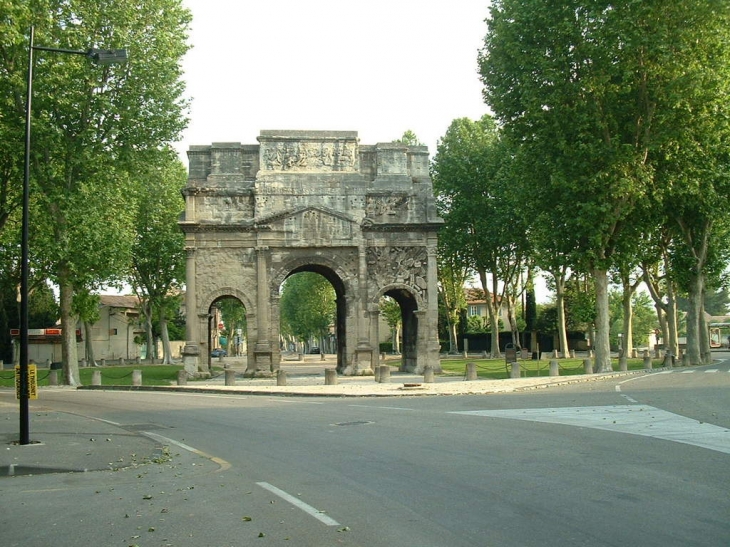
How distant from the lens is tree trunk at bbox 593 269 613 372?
36.6 m

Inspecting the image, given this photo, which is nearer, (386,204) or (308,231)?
(308,231)

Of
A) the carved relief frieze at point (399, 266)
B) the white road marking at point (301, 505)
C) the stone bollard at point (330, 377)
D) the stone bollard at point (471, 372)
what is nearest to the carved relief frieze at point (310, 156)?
the carved relief frieze at point (399, 266)

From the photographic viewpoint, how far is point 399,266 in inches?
1613

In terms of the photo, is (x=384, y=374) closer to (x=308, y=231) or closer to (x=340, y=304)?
(x=340, y=304)

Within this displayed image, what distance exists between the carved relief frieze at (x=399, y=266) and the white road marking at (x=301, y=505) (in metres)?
31.0

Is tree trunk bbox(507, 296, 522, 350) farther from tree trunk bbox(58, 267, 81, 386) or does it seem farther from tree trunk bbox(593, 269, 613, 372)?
tree trunk bbox(58, 267, 81, 386)

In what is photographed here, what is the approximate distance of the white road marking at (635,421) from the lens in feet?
42.4

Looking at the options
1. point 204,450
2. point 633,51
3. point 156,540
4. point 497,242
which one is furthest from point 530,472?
point 497,242

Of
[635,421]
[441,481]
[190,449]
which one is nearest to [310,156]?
[635,421]

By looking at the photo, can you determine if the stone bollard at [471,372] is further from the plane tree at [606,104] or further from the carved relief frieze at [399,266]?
the carved relief frieze at [399,266]

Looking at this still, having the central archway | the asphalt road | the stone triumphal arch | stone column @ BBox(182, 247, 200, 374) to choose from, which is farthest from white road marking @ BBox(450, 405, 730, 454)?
stone column @ BBox(182, 247, 200, 374)

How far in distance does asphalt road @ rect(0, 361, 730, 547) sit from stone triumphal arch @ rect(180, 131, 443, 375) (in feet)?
69.2

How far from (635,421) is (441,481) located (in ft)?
23.8

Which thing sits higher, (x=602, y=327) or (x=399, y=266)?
(x=399, y=266)
